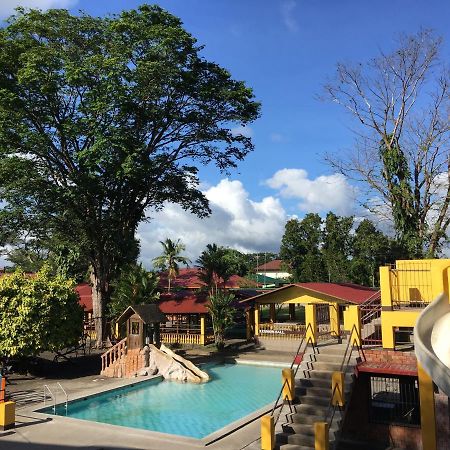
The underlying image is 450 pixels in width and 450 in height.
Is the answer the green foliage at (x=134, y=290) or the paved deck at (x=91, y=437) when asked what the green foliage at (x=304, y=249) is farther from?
the paved deck at (x=91, y=437)

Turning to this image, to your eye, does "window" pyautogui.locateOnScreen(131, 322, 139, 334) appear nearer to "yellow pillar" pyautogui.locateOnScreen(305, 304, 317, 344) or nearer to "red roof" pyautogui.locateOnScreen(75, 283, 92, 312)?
"yellow pillar" pyautogui.locateOnScreen(305, 304, 317, 344)

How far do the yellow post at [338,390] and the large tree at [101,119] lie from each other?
18.8 m

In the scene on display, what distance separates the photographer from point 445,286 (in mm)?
10227

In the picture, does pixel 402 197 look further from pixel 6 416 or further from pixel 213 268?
pixel 6 416

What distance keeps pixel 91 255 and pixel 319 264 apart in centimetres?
2649

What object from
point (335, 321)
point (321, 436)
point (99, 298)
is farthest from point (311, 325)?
point (99, 298)

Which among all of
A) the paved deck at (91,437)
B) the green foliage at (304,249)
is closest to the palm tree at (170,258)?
the green foliage at (304,249)

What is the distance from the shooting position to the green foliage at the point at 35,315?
19.9 meters

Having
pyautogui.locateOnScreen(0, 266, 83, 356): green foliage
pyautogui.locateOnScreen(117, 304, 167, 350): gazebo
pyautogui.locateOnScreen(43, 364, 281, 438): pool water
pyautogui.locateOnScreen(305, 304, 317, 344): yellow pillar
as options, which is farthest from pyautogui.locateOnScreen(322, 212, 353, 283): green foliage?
pyautogui.locateOnScreen(305, 304, 317, 344): yellow pillar

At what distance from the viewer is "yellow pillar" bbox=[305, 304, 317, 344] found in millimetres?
13500

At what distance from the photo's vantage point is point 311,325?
13.6 meters

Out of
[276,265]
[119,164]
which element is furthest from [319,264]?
[276,265]

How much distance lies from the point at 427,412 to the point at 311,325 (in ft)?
12.7

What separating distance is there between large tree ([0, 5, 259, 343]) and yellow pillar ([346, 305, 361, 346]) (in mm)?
17398
